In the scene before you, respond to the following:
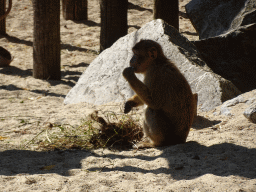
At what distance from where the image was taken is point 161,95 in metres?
3.90

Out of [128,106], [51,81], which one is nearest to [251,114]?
[128,106]

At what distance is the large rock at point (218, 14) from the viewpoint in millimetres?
8188

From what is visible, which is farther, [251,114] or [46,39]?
[46,39]

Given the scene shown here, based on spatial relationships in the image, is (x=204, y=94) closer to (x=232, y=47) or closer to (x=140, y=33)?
(x=140, y=33)

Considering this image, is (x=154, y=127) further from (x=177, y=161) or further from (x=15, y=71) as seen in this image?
(x=15, y=71)

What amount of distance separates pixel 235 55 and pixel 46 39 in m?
4.65

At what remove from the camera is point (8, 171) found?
10.5 ft

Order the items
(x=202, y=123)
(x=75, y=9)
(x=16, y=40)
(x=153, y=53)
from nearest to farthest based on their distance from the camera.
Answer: (x=153, y=53), (x=202, y=123), (x=16, y=40), (x=75, y=9)

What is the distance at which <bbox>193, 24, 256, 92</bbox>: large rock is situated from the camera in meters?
7.06

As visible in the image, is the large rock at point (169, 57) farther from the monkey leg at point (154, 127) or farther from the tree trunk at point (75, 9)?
the tree trunk at point (75, 9)

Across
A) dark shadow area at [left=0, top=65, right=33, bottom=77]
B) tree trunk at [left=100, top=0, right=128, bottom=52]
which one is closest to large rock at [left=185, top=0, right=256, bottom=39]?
tree trunk at [left=100, top=0, right=128, bottom=52]

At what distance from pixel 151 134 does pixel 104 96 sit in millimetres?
2114

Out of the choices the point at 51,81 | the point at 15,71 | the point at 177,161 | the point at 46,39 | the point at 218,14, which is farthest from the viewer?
the point at 218,14

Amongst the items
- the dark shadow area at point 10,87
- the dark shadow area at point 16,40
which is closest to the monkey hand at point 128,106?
the dark shadow area at point 10,87
